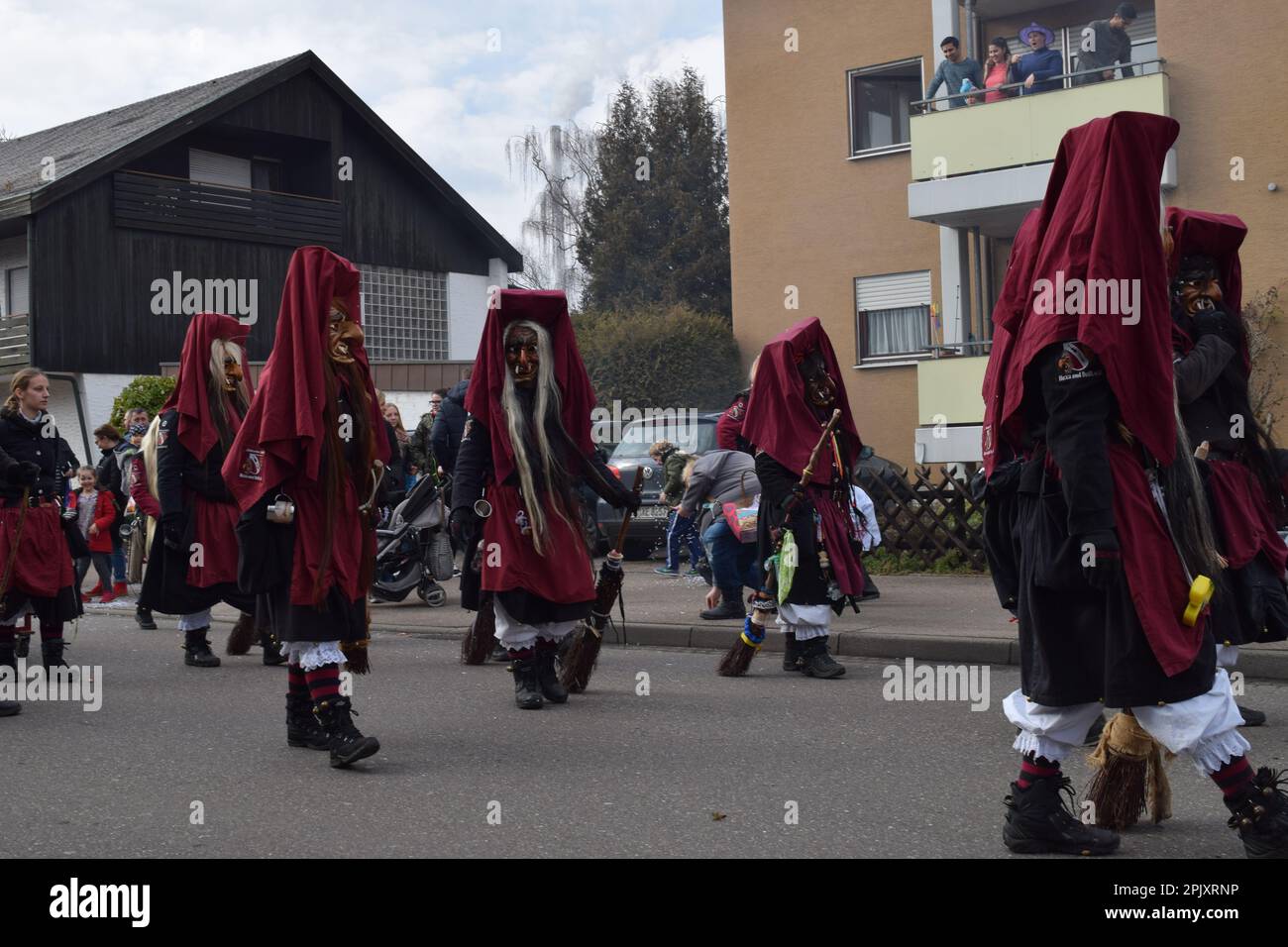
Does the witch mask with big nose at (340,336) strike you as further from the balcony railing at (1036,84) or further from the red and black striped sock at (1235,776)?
the balcony railing at (1036,84)

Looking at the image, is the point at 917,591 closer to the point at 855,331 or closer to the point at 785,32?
the point at 855,331

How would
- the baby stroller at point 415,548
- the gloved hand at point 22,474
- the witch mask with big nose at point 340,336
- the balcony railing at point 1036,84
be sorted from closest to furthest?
the witch mask with big nose at point 340,336, the gloved hand at point 22,474, the baby stroller at point 415,548, the balcony railing at point 1036,84

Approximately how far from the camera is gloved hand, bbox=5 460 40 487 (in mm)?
8797

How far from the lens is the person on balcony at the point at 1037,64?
18.9 m

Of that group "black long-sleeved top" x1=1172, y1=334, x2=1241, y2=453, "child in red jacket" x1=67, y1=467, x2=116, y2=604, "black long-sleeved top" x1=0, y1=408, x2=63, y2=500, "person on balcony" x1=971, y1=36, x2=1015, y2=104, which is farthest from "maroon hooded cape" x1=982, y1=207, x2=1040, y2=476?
"person on balcony" x1=971, y1=36, x2=1015, y2=104

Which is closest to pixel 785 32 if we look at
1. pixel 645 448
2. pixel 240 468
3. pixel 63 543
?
pixel 645 448

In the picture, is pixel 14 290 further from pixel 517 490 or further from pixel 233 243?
pixel 517 490

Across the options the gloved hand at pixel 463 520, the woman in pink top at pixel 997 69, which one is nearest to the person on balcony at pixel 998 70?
the woman in pink top at pixel 997 69

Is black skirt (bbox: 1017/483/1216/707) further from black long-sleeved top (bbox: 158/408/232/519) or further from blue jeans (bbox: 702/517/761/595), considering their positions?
blue jeans (bbox: 702/517/761/595)

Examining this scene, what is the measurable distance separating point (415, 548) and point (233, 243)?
20335 millimetres

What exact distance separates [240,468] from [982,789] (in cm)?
350

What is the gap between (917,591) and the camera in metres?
13.3

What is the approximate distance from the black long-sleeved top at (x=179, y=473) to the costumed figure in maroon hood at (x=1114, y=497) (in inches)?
259

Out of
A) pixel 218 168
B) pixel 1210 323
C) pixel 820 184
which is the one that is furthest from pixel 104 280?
pixel 1210 323
